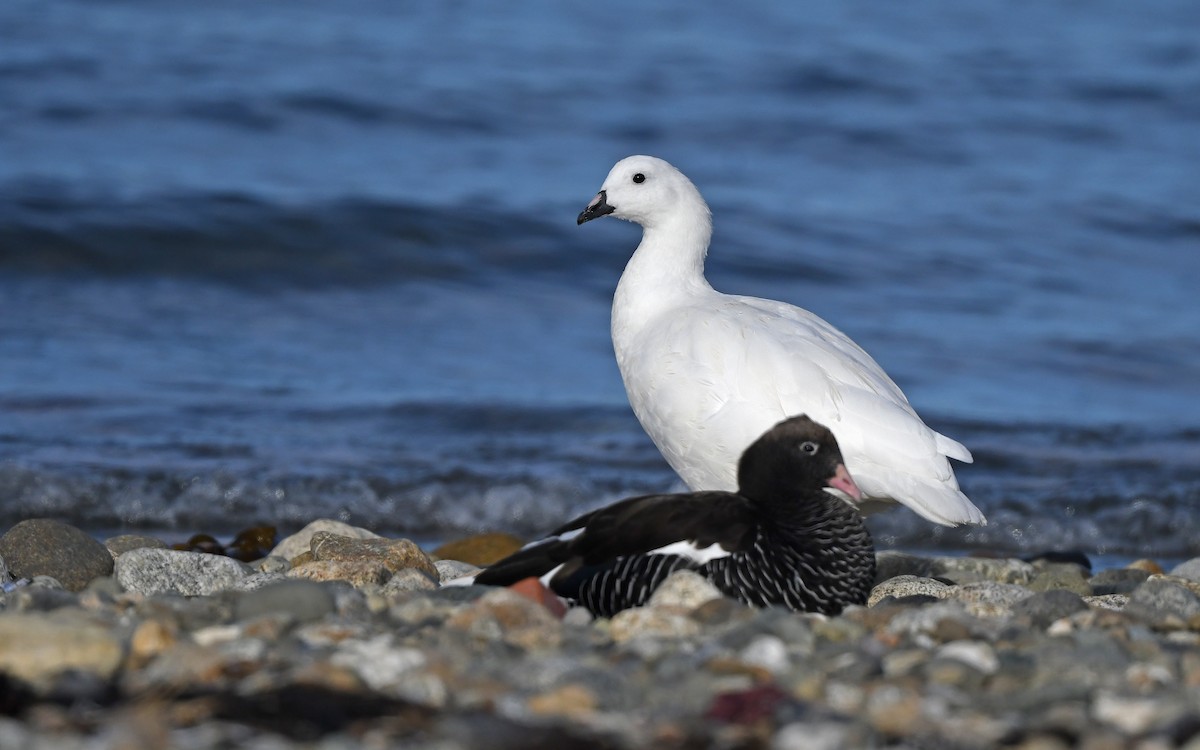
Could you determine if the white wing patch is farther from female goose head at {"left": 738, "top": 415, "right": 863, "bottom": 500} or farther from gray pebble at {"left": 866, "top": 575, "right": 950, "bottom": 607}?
gray pebble at {"left": 866, "top": 575, "right": 950, "bottom": 607}

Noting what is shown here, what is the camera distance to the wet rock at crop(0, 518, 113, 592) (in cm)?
557

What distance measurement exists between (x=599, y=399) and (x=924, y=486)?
461cm

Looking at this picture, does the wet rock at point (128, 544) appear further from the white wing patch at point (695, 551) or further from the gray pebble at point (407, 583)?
the white wing patch at point (695, 551)

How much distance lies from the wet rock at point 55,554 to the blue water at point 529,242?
6.44 ft

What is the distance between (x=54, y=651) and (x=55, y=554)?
95.7 inches

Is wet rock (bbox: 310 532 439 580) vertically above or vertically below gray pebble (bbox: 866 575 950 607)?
below

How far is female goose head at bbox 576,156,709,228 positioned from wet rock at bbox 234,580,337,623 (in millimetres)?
2761

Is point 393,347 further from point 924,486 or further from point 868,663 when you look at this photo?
point 868,663

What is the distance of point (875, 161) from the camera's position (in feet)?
52.5

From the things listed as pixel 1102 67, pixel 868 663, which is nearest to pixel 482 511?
pixel 868 663

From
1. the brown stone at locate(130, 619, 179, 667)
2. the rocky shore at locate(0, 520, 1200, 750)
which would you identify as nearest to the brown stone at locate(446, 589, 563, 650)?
the rocky shore at locate(0, 520, 1200, 750)

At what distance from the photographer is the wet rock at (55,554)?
5566 mm

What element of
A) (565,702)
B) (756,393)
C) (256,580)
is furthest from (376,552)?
(565,702)

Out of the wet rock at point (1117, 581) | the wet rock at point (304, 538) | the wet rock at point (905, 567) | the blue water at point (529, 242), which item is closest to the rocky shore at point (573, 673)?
the wet rock at point (1117, 581)
